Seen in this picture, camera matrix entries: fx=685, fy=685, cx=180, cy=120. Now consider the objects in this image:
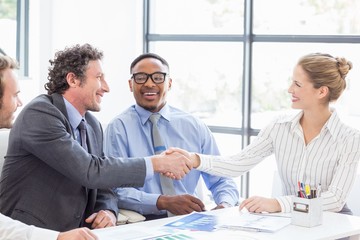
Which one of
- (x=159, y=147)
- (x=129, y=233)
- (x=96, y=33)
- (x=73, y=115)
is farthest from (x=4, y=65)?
(x=96, y=33)

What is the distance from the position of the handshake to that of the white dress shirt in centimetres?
92

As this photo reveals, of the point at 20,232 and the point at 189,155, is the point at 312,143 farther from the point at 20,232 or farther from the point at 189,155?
the point at 20,232

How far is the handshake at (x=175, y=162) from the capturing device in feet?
10.3

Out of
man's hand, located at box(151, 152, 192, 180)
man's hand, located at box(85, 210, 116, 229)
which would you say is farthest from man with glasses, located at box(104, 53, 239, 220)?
man's hand, located at box(85, 210, 116, 229)

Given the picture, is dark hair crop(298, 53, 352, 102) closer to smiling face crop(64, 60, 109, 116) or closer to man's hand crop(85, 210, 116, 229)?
smiling face crop(64, 60, 109, 116)

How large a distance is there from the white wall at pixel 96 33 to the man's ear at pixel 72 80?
2.59 metres

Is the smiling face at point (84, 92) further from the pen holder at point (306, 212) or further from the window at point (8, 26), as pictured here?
the window at point (8, 26)

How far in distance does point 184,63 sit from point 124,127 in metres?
2.40

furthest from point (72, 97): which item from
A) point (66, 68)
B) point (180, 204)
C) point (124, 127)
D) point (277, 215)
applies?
point (277, 215)

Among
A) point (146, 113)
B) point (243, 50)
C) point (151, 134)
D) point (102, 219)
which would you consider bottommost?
point (102, 219)

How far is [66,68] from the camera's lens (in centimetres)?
320

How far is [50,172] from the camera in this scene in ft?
9.67

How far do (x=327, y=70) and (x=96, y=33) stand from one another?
2.96 metres

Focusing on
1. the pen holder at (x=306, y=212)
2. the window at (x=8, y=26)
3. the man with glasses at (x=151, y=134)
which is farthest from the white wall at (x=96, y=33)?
the pen holder at (x=306, y=212)
